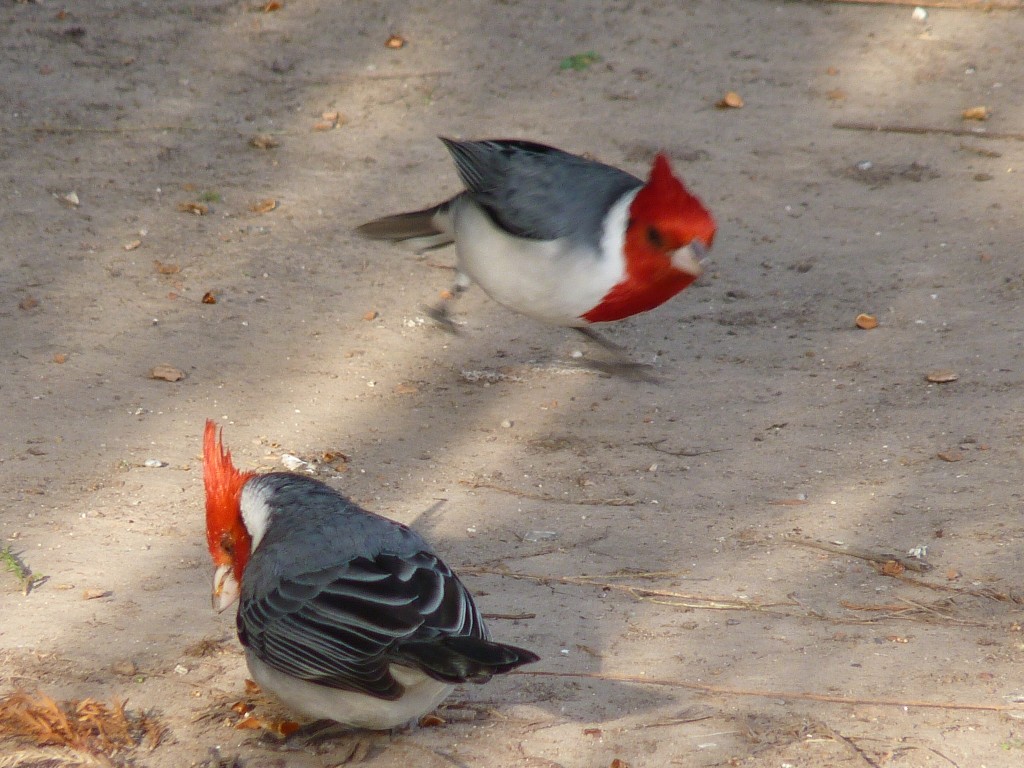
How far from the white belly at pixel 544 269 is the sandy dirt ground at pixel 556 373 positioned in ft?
2.59

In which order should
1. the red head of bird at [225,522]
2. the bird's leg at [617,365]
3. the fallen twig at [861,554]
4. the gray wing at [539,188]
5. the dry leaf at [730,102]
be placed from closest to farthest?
the red head of bird at [225,522] < the fallen twig at [861,554] < the gray wing at [539,188] < the bird's leg at [617,365] < the dry leaf at [730,102]

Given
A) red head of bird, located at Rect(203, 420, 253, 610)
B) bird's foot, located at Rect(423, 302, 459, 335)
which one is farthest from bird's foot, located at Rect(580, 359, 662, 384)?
red head of bird, located at Rect(203, 420, 253, 610)

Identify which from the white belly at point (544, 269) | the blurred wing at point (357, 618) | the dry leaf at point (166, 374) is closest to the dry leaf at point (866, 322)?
the white belly at point (544, 269)

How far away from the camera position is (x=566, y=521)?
16.2 feet

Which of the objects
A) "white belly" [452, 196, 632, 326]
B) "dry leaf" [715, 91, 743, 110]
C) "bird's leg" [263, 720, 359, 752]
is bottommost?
"bird's leg" [263, 720, 359, 752]

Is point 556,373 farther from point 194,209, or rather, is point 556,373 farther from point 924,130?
point 924,130

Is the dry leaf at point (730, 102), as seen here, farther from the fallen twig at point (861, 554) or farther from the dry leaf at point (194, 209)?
the fallen twig at point (861, 554)

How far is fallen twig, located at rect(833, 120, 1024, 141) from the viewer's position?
26.7 ft

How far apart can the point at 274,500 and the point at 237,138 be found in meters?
4.61

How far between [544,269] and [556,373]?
1.41 meters

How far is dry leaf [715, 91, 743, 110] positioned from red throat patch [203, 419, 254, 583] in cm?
551

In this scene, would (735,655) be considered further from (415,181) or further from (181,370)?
(415,181)

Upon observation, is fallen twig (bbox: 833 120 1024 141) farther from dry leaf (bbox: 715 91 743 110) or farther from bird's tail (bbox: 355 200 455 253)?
bird's tail (bbox: 355 200 455 253)

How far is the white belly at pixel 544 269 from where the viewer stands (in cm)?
467
